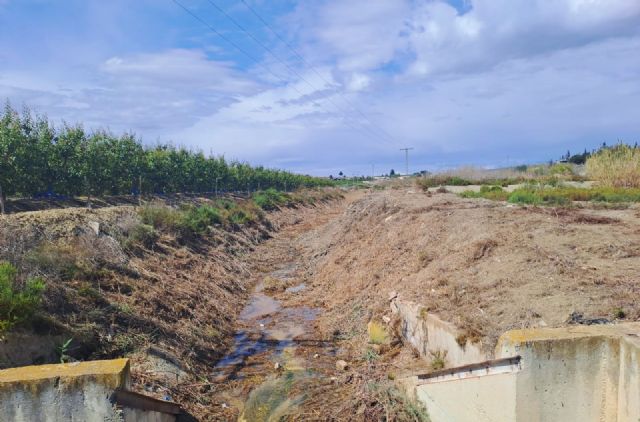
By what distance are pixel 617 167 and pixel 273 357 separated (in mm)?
20436

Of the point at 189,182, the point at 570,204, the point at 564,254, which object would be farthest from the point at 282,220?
the point at 564,254

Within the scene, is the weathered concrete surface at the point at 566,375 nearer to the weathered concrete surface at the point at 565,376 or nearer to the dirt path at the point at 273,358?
the weathered concrete surface at the point at 565,376

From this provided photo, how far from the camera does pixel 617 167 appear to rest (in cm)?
2166

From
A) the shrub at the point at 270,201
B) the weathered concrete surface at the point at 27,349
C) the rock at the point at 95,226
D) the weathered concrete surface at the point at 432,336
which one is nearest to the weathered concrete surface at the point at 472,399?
the weathered concrete surface at the point at 432,336

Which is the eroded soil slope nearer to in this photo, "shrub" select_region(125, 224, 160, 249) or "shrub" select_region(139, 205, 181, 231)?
"shrub" select_region(125, 224, 160, 249)

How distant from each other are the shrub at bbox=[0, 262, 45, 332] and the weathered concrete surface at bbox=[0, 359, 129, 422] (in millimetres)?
2053

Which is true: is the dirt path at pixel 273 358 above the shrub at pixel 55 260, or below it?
below

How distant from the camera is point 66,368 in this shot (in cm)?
459

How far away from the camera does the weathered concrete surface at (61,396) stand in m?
4.40

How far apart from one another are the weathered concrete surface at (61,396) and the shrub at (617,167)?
2284 cm

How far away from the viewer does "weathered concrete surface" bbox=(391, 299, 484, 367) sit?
5957mm

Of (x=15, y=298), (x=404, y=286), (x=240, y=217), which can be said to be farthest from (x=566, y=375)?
(x=240, y=217)

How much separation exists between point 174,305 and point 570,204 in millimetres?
13764

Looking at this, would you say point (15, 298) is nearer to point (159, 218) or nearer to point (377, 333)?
point (377, 333)
